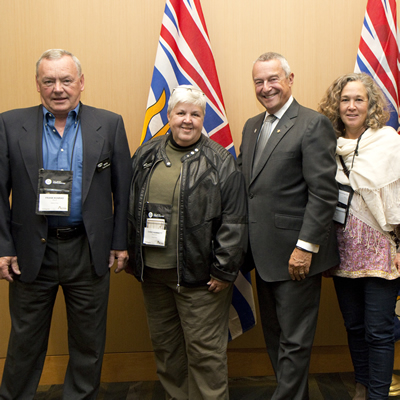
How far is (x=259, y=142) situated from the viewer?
6.86ft

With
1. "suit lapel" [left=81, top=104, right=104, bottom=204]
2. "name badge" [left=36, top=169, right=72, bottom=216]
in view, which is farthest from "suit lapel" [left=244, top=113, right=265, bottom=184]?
"name badge" [left=36, top=169, right=72, bottom=216]

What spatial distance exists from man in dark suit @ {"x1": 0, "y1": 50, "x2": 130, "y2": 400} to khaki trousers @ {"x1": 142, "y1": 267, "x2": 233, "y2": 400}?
0.79 feet

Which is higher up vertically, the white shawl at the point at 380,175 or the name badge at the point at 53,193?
the white shawl at the point at 380,175

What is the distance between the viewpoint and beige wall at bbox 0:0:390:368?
2537 millimetres

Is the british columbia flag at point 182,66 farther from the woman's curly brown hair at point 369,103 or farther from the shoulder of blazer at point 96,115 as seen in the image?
the woman's curly brown hair at point 369,103

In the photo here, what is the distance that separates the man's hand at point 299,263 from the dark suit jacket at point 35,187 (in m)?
0.81

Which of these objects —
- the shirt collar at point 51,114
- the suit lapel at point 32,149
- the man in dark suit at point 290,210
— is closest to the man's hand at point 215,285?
the man in dark suit at point 290,210

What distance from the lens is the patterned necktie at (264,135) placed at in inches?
80.9

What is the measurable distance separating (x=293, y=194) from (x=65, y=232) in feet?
3.47

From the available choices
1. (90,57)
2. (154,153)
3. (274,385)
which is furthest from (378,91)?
(274,385)

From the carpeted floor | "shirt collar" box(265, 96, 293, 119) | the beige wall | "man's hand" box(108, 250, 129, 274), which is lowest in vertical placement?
the carpeted floor

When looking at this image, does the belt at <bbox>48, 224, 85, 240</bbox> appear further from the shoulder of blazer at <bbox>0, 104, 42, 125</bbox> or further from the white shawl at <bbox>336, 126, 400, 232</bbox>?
the white shawl at <bbox>336, 126, 400, 232</bbox>

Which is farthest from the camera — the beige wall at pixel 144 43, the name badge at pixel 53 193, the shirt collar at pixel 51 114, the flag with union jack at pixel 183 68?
the beige wall at pixel 144 43

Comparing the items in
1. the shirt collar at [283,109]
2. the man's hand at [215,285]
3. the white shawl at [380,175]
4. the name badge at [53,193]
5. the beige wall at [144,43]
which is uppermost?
the beige wall at [144,43]
